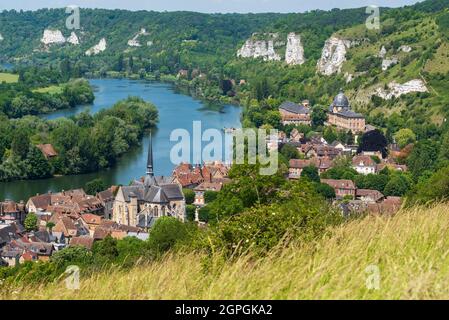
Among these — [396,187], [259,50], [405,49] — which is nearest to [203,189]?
[396,187]

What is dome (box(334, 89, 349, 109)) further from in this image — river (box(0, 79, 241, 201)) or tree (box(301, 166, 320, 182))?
tree (box(301, 166, 320, 182))

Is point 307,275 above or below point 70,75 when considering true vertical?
above

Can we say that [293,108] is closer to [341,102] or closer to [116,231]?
[341,102]

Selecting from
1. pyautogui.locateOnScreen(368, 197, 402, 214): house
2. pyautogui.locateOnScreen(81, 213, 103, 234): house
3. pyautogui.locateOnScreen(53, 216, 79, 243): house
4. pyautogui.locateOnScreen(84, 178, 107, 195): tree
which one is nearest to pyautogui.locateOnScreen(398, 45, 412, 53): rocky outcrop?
pyautogui.locateOnScreen(84, 178, 107, 195): tree

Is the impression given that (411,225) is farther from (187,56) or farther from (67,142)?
(187,56)

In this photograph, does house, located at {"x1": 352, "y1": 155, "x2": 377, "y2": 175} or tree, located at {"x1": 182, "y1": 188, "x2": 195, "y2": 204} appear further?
house, located at {"x1": 352, "y1": 155, "x2": 377, "y2": 175}

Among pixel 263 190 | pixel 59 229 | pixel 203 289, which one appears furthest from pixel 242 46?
pixel 203 289
